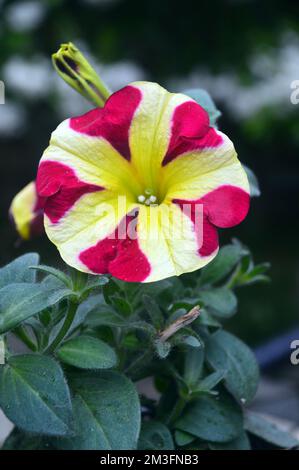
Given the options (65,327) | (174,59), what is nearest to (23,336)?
(65,327)

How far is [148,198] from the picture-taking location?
0.59 metres

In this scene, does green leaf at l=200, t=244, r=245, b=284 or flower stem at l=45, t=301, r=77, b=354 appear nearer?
flower stem at l=45, t=301, r=77, b=354

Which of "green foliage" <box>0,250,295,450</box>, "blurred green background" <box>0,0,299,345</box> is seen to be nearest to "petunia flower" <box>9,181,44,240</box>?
"green foliage" <box>0,250,295,450</box>

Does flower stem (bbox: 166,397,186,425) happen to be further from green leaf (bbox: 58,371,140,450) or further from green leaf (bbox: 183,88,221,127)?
green leaf (bbox: 183,88,221,127)

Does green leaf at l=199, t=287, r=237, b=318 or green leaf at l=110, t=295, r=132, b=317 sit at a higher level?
green leaf at l=110, t=295, r=132, b=317

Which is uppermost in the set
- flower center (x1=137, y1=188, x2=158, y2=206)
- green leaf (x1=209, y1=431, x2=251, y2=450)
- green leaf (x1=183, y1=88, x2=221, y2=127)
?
green leaf (x1=183, y1=88, x2=221, y2=127)

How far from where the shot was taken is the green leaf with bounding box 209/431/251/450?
65 cm

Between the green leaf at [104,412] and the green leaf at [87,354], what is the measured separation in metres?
0.03

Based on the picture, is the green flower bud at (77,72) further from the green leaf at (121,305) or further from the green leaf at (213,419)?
the green leaf at (213,419)

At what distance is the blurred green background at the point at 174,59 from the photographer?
94.2 inches

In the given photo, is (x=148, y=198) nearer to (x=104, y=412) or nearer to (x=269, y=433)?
(x=104, y=412)

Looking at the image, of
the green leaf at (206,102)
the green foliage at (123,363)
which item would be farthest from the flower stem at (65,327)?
the green leaf at (206,102)

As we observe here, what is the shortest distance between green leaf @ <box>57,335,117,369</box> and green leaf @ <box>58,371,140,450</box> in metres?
0.03

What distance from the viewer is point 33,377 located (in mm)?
537
